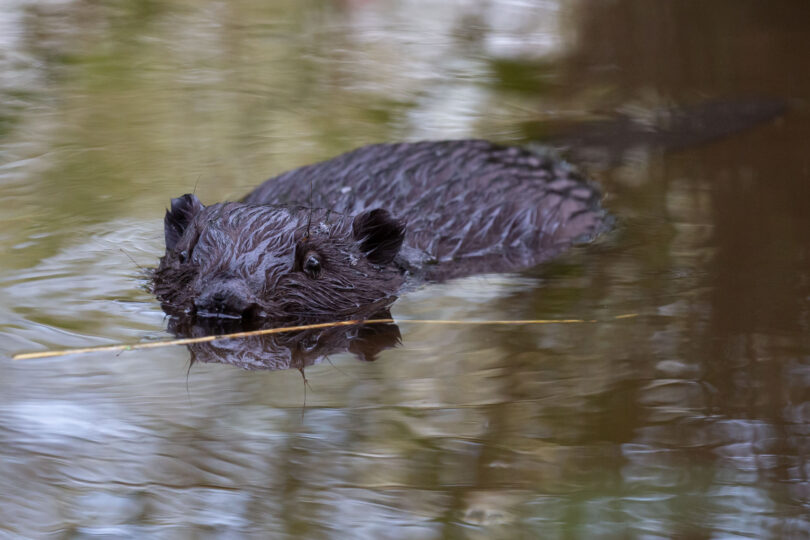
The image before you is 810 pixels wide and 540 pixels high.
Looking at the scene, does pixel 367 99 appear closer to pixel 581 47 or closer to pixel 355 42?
pixel 355 42

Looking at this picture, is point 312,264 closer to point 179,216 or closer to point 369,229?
point 369,229

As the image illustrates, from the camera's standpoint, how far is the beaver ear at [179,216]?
16.7ft

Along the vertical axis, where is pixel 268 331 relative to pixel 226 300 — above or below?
below

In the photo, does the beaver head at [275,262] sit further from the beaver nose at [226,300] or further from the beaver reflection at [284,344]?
the beaver reflection at [284,344]

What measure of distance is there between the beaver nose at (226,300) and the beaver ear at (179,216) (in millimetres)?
646

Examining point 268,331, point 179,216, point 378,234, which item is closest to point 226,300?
point 268,331

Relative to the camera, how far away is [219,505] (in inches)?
120

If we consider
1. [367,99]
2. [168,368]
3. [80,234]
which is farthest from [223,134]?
[168,368]

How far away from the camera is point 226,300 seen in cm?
451

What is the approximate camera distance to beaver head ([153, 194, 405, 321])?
4.61 metres

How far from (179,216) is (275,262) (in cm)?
70

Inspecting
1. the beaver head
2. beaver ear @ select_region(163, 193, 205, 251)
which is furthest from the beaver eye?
beaver ear @ select_region(163, 193, 205, 251)

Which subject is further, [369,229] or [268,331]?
[369,229]

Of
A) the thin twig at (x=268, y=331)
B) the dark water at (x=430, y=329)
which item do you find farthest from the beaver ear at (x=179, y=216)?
the thin twig at (x=268, y=331)
